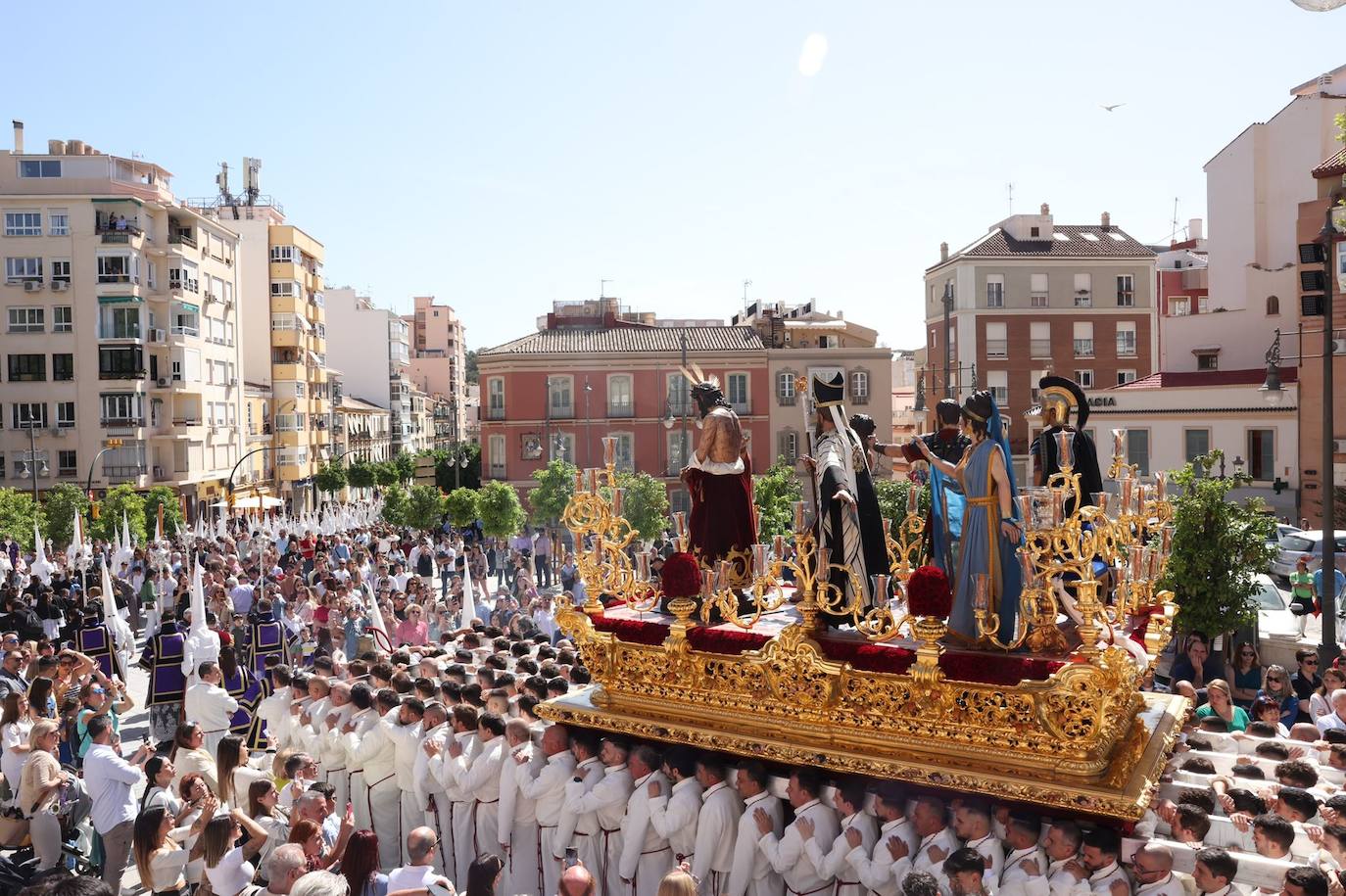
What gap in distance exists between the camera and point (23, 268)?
143 ft

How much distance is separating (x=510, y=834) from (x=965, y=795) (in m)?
3.79

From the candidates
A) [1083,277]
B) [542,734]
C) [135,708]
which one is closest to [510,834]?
[542,734]

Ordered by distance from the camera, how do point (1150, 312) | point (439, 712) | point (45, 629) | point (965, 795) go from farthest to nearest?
point (1150, 312) < point (45, 629) < point (439, 712) < point (965, 795)

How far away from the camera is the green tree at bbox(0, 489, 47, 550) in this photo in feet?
90.8

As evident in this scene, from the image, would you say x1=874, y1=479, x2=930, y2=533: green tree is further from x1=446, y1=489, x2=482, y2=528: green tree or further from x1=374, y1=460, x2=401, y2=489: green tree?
x1=374, y1=460, x2=401, y2=489: green tree

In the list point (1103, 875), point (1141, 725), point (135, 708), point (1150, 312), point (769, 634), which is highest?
point (1150, 312)

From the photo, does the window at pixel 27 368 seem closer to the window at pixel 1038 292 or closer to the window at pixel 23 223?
the window at pixel 23 223

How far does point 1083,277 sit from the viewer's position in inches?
1898

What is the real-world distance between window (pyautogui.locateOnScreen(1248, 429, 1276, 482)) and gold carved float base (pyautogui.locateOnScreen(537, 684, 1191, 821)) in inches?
1094

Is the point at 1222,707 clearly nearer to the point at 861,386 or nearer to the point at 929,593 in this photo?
the point at 929,593

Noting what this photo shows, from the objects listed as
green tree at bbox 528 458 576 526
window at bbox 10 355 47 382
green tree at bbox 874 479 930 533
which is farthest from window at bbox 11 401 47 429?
green tree at bbox 874 479 930 533

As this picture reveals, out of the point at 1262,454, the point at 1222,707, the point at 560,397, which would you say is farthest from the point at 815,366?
the point at 1222,707

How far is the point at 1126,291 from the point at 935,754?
150 feet

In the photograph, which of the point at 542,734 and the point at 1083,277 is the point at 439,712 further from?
the point at 1083,277
